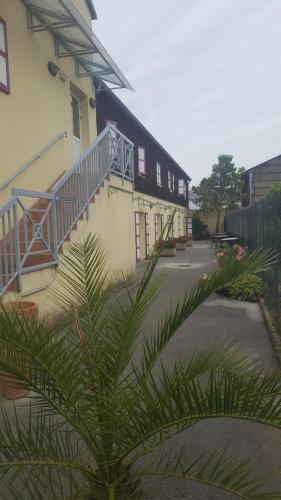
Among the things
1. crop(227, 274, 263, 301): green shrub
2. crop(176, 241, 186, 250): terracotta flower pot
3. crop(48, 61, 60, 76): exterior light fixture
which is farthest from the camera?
crop(176, 241, 186, 250): terracotta flower pot

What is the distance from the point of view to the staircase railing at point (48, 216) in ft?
15.4

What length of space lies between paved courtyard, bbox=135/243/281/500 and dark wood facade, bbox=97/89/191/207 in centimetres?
613

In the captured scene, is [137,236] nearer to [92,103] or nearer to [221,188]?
[92,103]

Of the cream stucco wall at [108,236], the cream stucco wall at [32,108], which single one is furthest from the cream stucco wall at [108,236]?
the cream stucco wall at [32,108]

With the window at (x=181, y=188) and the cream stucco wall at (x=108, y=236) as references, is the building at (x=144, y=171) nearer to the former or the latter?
the cream stucco wall at (x=108, y=236)

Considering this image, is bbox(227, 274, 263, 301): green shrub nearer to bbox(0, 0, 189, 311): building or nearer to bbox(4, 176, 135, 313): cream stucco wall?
bbox(4, 176, 135, 313): cream stucco wall

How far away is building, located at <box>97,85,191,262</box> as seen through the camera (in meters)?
12.5

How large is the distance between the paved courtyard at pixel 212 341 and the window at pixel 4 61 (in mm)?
4085

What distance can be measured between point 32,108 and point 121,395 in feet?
21.9

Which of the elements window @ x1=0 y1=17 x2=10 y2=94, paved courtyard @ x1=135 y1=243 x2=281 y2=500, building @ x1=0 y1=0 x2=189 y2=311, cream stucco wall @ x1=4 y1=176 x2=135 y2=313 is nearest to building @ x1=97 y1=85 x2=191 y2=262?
building @ x1=0 y1=0 x2=189 y2=311

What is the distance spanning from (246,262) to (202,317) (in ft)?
15.0

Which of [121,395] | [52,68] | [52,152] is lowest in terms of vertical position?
[121,395]

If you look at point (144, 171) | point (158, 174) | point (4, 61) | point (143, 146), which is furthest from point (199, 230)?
point (4, 61)

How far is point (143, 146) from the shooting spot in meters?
17.1
